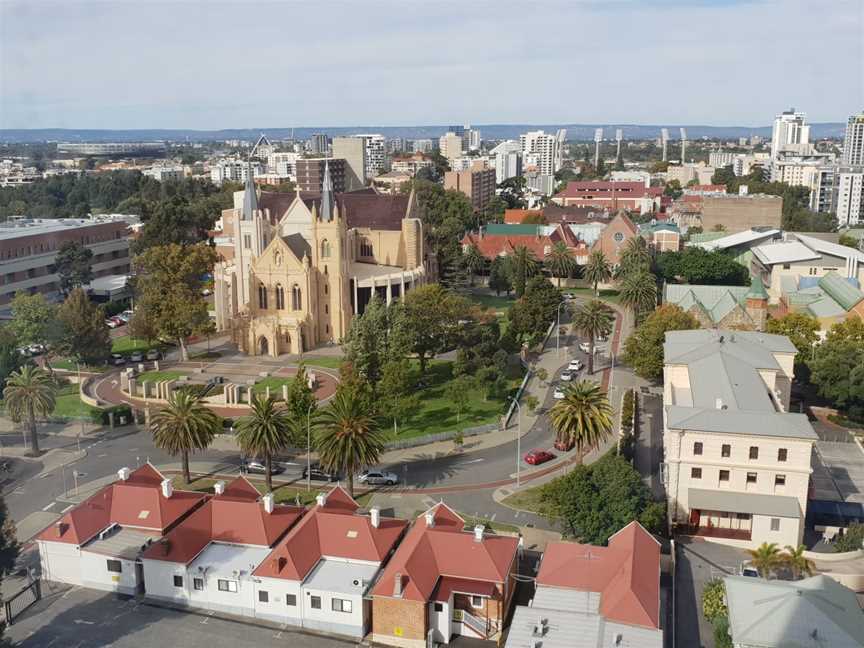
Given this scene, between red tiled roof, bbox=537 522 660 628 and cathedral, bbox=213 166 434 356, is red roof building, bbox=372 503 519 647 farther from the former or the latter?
cathedral, bbox=213 166 434 356

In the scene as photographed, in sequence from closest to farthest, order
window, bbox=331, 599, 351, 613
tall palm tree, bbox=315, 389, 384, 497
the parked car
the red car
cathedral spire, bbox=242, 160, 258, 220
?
window, bbox=331, 599, 351, 613 → tall palm tree, bbox=315, 389, 384, 497 → the parked car → the red car → cathedral spire, bbox=242, 160, 258, 220

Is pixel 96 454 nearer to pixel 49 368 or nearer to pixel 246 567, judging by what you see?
pixel 49 368

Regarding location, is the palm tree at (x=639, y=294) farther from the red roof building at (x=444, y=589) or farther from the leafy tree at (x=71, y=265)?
the leafy tree at (x=71, y=265)

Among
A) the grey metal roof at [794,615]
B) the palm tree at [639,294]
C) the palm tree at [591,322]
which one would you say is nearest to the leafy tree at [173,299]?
the palm tree at [591,322]

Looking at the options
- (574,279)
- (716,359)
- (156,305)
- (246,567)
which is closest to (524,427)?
(716,359)

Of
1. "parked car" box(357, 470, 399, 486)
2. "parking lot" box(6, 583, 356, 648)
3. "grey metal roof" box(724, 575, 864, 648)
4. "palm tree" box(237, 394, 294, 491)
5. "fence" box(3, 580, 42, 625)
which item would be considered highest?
"palm tree" box(237, 394, 294, 491)

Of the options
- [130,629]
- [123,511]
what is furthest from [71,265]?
[130,629]

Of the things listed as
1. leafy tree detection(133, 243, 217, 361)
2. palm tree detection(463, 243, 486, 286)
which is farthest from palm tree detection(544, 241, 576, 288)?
leafy tree detection(133, 243, 217, 361)
